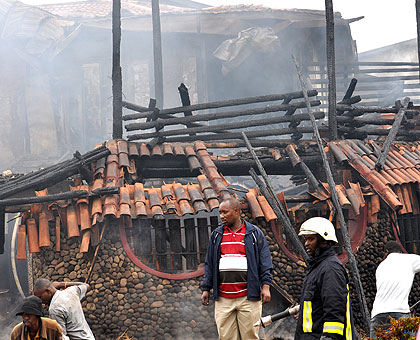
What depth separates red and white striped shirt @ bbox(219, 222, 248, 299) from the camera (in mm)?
6367

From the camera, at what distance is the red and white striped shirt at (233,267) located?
20.9 feet

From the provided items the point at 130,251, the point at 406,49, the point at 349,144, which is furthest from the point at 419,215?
the point at 406,49

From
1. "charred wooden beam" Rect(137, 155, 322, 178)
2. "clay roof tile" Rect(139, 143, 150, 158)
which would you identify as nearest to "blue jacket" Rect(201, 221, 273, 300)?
"clay roof tile" Rect(139, 143, 150, 158)

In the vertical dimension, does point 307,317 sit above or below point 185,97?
below

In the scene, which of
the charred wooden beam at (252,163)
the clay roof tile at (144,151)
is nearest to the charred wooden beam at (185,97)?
the charred wooden beam at (252,163)

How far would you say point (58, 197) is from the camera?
897cm

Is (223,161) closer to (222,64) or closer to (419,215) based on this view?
(419,215)

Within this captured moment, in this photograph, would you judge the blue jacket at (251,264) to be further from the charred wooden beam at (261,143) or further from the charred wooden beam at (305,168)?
the charred wooden beam at (261,143)

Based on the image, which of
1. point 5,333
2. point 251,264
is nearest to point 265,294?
point 251,264

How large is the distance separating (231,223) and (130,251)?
320 cm

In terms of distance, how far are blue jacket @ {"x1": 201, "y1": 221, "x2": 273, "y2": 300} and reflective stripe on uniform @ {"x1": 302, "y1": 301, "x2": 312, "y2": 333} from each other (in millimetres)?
1664

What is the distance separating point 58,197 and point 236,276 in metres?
3.68

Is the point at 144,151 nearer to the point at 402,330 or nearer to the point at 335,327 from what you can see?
the point at 402,330

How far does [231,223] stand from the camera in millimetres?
6426
